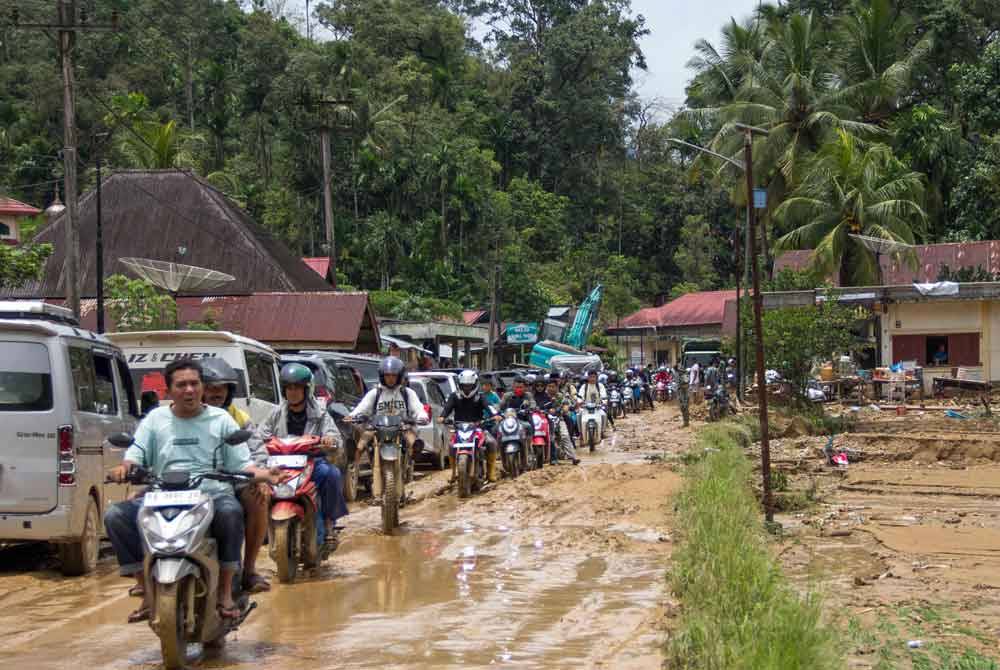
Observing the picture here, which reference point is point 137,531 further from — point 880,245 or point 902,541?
point 880,245

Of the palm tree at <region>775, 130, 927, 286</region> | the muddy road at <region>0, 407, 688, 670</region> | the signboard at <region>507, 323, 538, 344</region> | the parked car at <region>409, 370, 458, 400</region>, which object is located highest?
the palm tree at <region>775, 130, 927, 286</region>

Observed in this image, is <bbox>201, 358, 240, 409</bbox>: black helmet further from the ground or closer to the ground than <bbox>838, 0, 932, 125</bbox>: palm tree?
closer to the ground

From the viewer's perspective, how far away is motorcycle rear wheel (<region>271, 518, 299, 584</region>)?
9.37 meters

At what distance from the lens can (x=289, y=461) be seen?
9367 millimetres

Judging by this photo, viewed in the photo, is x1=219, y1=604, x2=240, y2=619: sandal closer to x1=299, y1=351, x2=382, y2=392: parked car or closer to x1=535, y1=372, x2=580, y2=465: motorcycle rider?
x1=299, y1=351, x2=382, y2=392: parked car

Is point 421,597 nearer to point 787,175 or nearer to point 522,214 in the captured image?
point 787,175

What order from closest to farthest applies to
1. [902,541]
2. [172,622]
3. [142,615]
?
[172,622]
[142,615]
[902,541]

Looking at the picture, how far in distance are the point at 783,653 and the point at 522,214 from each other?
65182 millimetres

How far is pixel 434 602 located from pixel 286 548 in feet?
4.71

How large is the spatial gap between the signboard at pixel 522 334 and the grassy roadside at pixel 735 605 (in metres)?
42.6

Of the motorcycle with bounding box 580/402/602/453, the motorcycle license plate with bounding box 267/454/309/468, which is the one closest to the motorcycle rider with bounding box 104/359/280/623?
the motorcycle license plate with bounding box 267/454/309/468

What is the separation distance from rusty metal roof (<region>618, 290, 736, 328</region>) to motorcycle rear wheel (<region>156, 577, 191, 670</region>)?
5970 cm

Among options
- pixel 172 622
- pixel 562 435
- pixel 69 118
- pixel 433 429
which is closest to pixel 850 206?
pixel 562 435

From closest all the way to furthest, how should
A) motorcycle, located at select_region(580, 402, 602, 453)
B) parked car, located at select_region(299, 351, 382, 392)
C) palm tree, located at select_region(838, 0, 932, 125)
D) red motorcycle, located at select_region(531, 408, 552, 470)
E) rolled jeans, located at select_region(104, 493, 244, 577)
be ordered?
1. rolled jeans, located at select_region(104, 493, 244, 577)
2. parked car, located at select_region(299, 351, 382, 392)
3. red motorcycle, located at select_region(531, 408, 552, 470)
4. motorcycle, located at select_region(580, 402, 602, 453)
5. palm tree, located at select_region(838, 0, 932, 125)
